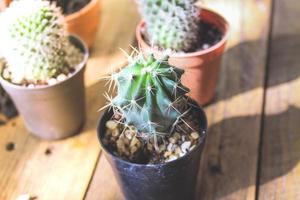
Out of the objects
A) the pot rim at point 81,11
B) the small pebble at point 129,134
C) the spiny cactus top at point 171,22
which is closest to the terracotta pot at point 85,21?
the pot rim at point 81,11

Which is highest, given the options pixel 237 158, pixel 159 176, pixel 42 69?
pixel 42 69

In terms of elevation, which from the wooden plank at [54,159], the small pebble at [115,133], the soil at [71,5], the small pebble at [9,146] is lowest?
the wooden plank at [54,159]

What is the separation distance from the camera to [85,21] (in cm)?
137

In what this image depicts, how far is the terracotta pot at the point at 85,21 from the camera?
1.35 m

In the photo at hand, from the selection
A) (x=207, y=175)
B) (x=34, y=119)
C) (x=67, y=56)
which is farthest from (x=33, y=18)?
(x=207, y=175)

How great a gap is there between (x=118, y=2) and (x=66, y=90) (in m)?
0.54

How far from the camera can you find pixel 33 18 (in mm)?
1083

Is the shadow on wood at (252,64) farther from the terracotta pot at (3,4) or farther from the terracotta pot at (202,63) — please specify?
the terracotta pot at (3,4)

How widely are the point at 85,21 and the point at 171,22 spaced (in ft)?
1.02

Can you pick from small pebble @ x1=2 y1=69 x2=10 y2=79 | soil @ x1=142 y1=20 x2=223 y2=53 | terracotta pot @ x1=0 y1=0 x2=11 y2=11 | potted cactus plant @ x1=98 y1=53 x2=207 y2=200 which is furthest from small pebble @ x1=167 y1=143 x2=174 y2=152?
terracotta pot @ x1=0 y1=0 x2=11 y2=11

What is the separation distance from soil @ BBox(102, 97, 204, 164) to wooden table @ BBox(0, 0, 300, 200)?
138 millimetres

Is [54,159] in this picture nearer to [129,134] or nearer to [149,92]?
[129,134]

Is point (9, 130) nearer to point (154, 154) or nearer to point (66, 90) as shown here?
point (66, 90)

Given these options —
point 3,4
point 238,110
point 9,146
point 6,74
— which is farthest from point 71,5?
point 238,110
